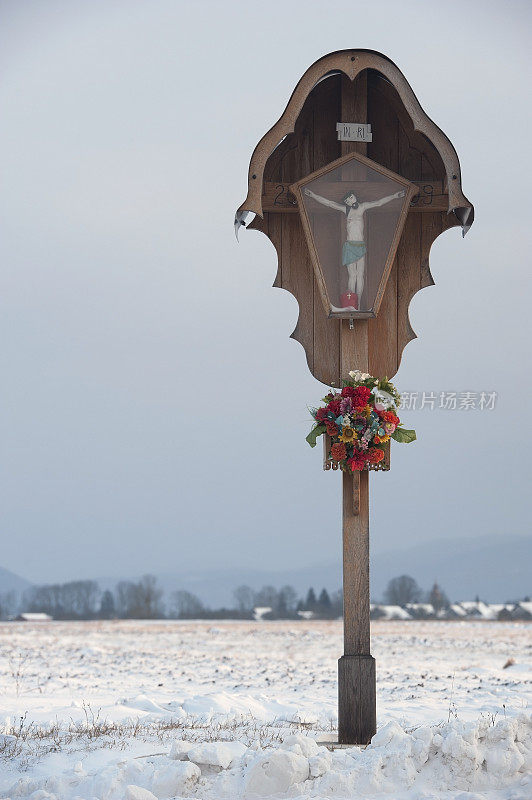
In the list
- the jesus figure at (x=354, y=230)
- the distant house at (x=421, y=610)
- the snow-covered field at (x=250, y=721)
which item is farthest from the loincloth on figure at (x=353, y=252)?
the distant house at (x=421, y=610)

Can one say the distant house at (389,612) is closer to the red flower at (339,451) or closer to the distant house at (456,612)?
the distant house at (456,612)

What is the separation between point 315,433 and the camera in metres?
8.14

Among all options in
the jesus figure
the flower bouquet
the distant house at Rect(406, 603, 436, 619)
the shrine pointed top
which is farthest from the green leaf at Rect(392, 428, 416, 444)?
the distant house at Rect(406, 603, 436, 619)

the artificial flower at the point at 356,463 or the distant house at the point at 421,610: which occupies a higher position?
the artificial flower at the point at 356,463

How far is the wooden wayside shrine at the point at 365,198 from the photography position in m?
8.03

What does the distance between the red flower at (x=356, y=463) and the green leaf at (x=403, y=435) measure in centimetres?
38

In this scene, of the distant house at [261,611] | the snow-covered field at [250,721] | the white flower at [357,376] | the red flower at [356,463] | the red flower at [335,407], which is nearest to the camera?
the snow-covered field at [250,721]

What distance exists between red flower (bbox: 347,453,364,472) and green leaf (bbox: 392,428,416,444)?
0.38m

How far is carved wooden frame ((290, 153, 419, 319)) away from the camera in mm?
8359

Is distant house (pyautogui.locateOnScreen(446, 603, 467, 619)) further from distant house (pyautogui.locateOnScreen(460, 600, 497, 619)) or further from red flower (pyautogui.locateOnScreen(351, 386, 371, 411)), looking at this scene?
red flower (pyautogui.locateOnScreen(351, 386, 371, 411))

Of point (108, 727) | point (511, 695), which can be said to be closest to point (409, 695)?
point (511, 695)

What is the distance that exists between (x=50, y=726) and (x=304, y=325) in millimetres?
4025

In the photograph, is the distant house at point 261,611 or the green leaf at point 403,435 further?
the distant house at point 261,611

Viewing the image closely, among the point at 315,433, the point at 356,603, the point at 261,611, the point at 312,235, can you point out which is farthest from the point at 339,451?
the point at 261,611
